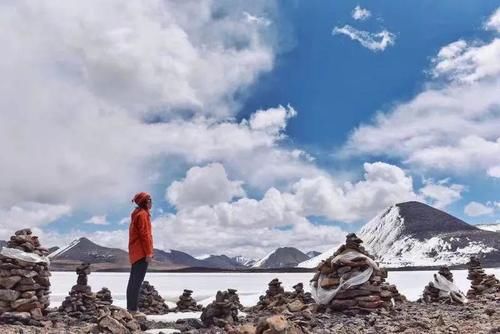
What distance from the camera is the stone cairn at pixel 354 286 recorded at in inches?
376

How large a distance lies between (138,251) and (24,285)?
7.45 ft

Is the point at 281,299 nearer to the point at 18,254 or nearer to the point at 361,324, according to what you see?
the point at 361,324

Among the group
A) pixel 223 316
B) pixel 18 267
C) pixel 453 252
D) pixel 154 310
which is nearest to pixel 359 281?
pixel 223 316

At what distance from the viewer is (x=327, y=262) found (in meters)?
10.5

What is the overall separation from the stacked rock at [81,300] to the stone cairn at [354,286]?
16.9ft

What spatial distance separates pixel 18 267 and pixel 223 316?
3.95 m

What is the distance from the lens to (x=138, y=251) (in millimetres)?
9461

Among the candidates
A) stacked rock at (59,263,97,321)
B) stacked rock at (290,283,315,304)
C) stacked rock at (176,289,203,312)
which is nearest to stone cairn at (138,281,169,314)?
stacked rock at (176,289,203,312)

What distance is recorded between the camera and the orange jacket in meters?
9.43

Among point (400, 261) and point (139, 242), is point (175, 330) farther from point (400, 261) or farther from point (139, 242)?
point (400, 261)

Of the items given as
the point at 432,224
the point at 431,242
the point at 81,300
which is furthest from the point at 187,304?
the point at 432,224

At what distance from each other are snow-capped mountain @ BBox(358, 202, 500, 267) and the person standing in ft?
381

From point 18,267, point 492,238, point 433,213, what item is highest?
point 433,213

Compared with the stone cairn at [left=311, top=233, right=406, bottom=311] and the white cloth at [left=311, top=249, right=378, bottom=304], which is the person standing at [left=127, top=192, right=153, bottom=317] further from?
the stone cairn at [left=311, top=233, right=406, bottom=311]
